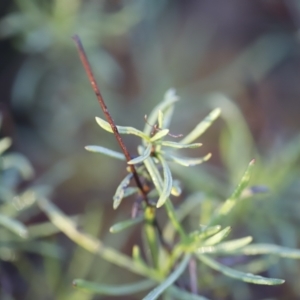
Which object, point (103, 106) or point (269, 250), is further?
point (269, 250)

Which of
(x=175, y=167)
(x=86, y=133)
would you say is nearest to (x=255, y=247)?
(x=175, y=167)

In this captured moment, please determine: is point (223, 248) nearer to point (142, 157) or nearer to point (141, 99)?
point (142, 157)

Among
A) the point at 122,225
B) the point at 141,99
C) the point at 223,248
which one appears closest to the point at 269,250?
the point at 223,248

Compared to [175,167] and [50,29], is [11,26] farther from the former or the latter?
[175,167]

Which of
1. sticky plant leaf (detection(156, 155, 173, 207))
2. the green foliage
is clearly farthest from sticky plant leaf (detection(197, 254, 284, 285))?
sticky plant leaf (detection(156, 155, 173, 207))

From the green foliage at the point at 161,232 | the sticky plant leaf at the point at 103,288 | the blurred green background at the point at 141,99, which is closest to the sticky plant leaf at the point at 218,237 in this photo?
the green foliage at the point at 161,232

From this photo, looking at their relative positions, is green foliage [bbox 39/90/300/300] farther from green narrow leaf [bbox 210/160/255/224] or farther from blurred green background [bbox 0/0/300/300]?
blurred green background [bbox 0/0/300/300]
